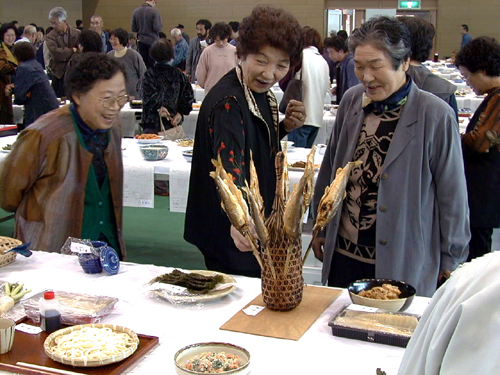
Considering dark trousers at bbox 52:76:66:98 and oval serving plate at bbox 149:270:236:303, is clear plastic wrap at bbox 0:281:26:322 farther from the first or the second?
dark trousers at bbox 52:76:66:98

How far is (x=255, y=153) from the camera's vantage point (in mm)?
2160

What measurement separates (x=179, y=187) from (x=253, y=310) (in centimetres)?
198

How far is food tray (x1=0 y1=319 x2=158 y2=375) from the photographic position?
4.60 feet

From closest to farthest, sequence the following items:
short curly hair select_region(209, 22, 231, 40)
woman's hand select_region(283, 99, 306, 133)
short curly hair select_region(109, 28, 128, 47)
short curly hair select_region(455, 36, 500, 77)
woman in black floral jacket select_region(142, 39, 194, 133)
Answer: woman's hand select_region(283, 99, 306, 133) < short curly hair select_region(455, 36, 500, 77) < woman in black floral jacket select_region(142, 39, 194, 133) < short curly hair select_region(209, 22, 231, 40) < short curly hair select_region(109, 28, 128, 47)

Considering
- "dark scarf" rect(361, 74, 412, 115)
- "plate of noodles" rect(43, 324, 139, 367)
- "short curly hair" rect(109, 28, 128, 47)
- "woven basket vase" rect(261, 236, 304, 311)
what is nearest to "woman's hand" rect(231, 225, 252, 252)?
"woven basket vase" rect(261, 236, 304, 311)

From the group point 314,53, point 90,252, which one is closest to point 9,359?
point 90,252

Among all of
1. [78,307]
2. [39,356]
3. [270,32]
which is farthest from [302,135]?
[39,356]

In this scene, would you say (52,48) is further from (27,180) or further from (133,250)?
(27,180)

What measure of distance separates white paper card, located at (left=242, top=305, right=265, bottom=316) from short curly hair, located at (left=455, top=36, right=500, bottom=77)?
2.20 meters

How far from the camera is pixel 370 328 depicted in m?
1.58

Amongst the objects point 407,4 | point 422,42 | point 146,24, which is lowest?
point 422,42

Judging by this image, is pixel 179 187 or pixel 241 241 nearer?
pixel 241 241

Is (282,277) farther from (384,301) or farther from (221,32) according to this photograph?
(221,32)

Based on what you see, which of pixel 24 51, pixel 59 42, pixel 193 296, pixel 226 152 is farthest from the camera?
pixel 59 42
